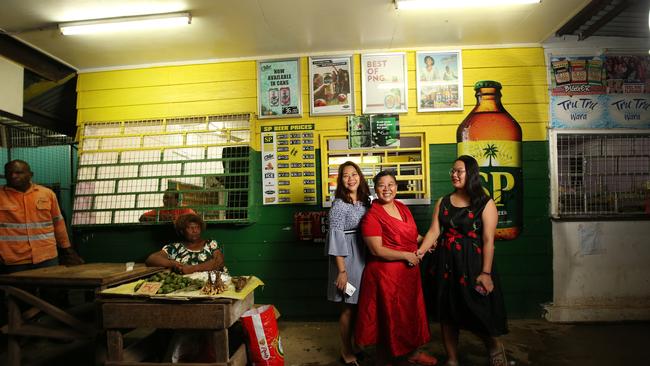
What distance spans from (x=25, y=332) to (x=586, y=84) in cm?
624

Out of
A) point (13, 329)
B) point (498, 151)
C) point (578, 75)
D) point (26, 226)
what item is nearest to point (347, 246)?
point (498, 151)

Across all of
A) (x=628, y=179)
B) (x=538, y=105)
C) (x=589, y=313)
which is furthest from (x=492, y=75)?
(x=589, y=313)

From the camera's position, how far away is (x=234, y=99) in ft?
14.4

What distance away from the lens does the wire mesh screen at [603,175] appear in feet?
13.3

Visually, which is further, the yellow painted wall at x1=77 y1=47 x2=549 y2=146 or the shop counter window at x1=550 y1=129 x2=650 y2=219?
the yellow painted wall at x1=77 y1=47 x2=549 y2=146

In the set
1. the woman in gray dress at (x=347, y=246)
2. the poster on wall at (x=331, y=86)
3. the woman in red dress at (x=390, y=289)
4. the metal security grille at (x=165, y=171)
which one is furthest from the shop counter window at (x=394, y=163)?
the woman in red dress at (x=390, y=289)

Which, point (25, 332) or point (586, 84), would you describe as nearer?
point (25, 332)

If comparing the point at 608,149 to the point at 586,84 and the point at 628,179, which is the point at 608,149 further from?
the point at 586,84

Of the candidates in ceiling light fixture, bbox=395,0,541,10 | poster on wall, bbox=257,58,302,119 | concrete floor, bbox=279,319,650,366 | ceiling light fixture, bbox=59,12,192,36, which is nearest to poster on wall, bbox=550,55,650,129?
ceiling light fixture, bbox=395,0,541,10

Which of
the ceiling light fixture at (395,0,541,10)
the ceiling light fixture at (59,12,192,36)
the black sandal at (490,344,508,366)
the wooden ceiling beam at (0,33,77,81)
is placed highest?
the ceiling light fixture at (395,0,541,10)

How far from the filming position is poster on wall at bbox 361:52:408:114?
4.20 metres

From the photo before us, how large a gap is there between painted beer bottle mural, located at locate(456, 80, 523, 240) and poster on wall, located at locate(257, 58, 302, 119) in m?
2.08

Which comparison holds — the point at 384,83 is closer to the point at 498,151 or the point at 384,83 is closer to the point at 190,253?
the point at 498,151

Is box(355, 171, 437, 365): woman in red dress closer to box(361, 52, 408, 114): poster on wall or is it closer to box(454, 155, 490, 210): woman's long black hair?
box(454, 155, 490, 210): woman's long black hair
